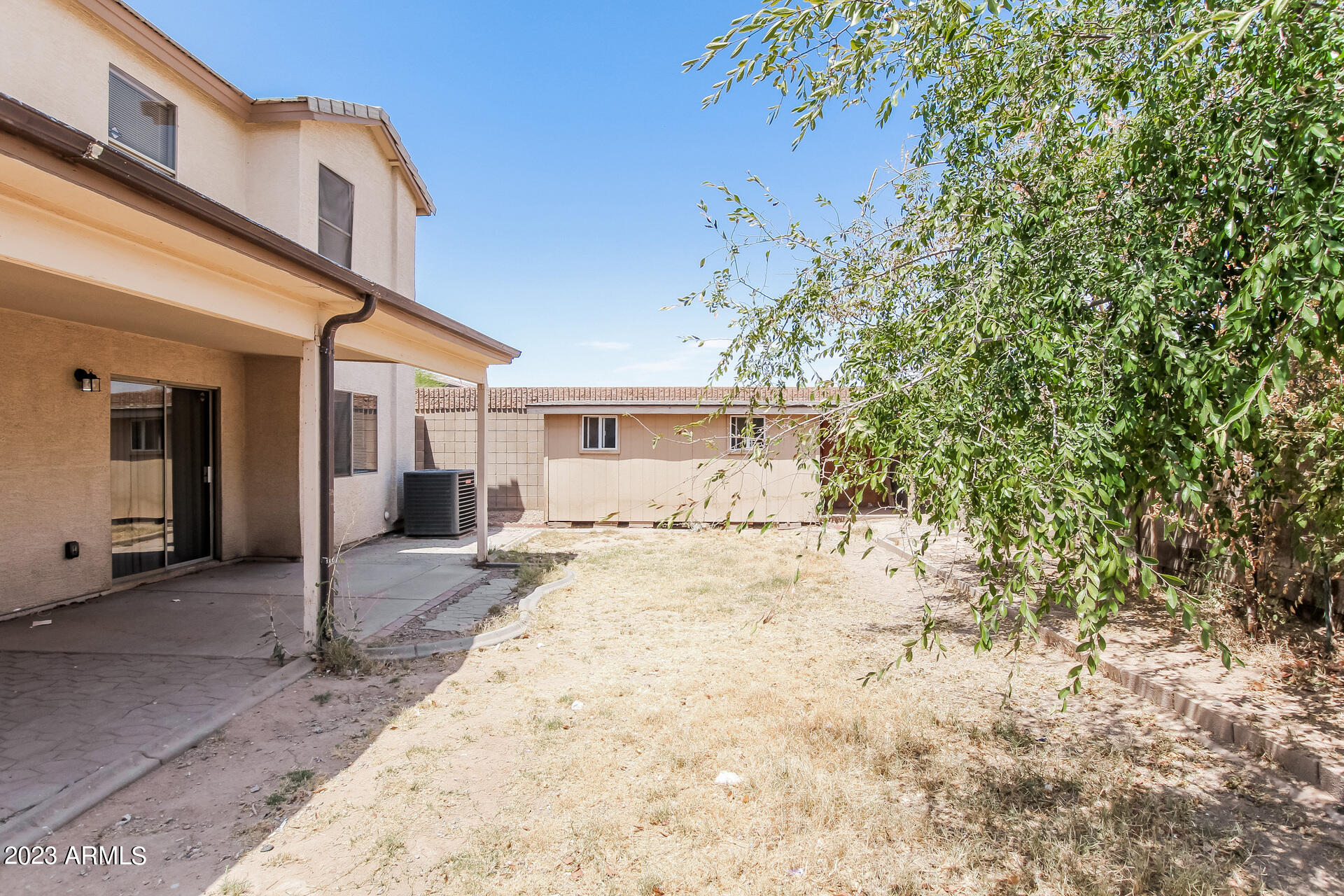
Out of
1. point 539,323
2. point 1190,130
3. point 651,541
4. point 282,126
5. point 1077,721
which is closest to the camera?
point 1190,130

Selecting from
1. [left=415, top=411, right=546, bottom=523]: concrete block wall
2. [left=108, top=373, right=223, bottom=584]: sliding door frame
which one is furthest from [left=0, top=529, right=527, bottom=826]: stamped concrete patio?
[left=415, top=411, right=546, bottom=523]: concrete block wall

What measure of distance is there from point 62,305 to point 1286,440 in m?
9.05

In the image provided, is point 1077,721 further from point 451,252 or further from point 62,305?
point 451,252

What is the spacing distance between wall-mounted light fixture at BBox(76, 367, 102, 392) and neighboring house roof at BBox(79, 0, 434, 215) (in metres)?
3.51

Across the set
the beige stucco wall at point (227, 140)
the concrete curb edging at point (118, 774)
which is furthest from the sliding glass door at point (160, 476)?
the concrete curb edging at point (118, 774)

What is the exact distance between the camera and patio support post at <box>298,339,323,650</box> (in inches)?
199

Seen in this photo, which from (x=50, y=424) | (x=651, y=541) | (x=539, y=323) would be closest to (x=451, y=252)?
(x=539, y=323)

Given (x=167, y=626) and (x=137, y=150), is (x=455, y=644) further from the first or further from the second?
(x=137, y=150)

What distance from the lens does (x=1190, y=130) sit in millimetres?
2260

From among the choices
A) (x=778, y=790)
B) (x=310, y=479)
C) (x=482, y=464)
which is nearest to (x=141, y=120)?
(x=482, y=464)

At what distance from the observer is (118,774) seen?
3.39m

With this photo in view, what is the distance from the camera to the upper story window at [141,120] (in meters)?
7.09

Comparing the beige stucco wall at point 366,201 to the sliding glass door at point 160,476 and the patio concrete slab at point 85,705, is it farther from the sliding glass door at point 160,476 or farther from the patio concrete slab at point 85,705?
the patio concrete slab at point 85,705

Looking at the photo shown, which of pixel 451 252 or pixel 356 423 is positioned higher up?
pixel 451 252
